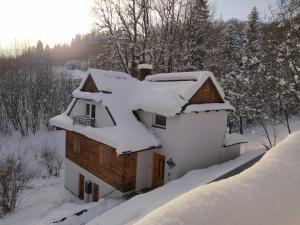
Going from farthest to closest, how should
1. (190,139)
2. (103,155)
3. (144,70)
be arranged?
(144,70), (103,155), (190,139)

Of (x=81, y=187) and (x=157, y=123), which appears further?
(x=81, y=187)

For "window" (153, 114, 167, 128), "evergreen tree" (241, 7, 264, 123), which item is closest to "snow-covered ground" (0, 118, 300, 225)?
"evergreen tree" (241, 7, 264, 123)

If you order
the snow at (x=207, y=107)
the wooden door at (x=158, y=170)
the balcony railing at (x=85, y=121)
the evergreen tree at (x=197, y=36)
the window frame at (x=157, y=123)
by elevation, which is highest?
the evergreen tree at (x=197, y=36)

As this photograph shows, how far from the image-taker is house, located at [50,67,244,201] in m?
Result: 15.9

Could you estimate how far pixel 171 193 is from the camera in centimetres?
1295

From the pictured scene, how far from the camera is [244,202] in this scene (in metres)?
Answer: 2.89

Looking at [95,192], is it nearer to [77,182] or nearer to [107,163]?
[77,182]

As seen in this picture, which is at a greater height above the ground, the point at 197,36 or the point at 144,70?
the point at 197,36

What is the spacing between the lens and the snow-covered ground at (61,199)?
12.8 meters

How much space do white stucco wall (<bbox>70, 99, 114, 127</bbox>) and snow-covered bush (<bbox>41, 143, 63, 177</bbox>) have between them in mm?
7971

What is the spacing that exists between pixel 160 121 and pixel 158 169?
2700mm

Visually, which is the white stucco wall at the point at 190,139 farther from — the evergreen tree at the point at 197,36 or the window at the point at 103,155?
the evergreen tree at the point at 197,36

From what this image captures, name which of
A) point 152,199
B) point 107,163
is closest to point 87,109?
point 107,163

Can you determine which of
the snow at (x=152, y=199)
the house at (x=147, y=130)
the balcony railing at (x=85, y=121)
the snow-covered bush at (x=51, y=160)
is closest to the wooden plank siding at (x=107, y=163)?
the house at (x=147, y=130)
